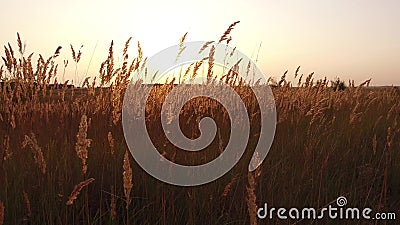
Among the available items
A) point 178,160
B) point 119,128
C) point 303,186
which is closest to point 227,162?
point 178,160

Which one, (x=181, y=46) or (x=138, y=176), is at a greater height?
(x=181, y=46)

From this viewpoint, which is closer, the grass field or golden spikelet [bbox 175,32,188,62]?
the grass field

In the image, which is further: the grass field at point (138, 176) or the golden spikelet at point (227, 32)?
the golden spikelet at point (227, 32)

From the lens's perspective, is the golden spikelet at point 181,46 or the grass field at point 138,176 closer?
the grass field at point 138,176

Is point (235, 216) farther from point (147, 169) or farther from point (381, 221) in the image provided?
point (381, 221)

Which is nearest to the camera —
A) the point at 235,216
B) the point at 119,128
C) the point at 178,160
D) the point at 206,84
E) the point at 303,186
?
the point at 235,216

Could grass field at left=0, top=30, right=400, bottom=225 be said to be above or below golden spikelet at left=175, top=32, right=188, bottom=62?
below

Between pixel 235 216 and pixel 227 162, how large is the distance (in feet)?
1.75

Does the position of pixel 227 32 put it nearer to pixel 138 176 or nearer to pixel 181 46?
pixel 181 46

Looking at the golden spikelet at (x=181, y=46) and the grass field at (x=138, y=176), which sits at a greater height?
the golden spikelet at (x=181, y=46)

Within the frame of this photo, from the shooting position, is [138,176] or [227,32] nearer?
[138,176]

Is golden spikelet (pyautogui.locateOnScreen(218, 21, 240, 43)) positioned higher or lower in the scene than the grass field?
higher

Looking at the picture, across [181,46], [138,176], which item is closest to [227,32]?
[181,46]

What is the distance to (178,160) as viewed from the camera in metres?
2.20
